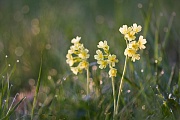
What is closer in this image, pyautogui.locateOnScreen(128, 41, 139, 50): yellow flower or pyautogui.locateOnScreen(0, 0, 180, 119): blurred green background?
pyautogui.locateOnScreen(128, 41, 139, 50): yellow flower

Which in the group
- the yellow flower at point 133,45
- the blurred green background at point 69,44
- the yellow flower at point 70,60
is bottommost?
the yellow flower at point 133,45

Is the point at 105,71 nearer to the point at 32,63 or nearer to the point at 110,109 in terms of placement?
the point at 110,109

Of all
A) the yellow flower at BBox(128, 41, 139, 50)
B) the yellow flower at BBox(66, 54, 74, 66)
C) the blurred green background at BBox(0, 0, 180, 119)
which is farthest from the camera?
the blurred green background at BBox(0, 0, 180, 119)

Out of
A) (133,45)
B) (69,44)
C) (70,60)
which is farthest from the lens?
(69,44)

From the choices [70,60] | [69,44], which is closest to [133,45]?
[70,60]

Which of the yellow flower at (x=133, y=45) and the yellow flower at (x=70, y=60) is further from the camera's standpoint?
the yellow flower at (x=70, y=60)

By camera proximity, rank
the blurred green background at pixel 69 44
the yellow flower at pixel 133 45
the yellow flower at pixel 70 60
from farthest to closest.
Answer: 1. the blurred green background at pixel 69 44
2. the yellow flower at pixel 70 60
3. the yellow flower at pixel 133 45

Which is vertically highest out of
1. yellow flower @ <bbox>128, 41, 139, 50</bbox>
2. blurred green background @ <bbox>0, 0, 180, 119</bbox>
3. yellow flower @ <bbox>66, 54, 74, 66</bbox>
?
blurred green background @ <bbox>0, 0, 180, 119</bbox>

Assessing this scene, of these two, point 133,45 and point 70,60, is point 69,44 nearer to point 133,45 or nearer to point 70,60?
point 70,60
